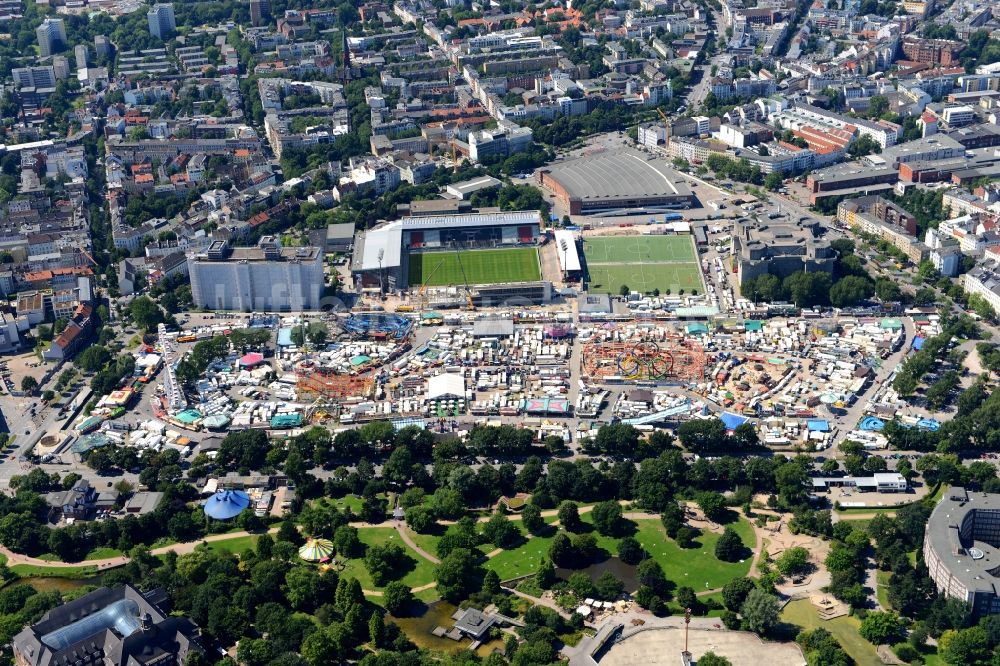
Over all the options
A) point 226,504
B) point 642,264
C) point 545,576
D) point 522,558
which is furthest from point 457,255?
point 545,576

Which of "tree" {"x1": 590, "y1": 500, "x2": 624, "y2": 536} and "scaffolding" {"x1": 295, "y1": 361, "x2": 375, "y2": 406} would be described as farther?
"scaffolding" {"x1": 295, "y1": 361, "x2": 375, "y2": 406}

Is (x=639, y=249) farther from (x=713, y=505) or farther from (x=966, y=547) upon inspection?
(x=966, y=547)

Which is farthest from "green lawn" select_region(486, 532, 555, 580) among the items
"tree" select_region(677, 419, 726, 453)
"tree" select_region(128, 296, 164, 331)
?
"tree" select_region(128, 296, 164, 331)

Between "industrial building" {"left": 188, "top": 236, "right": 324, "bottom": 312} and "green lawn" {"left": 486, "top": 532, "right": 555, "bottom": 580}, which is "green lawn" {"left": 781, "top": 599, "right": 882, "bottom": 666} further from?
"industrial building" {"left": 188, "top": 236, "right": 324, "bottom": 312}

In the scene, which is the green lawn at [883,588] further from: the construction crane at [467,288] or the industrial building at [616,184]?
the industrial building at [616,184]

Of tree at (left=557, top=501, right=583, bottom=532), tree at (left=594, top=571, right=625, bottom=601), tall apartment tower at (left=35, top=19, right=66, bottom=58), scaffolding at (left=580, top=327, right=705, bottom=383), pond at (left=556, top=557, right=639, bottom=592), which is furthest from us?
tall apartment tower at (left=35, top=19, right=66, bottom=58)

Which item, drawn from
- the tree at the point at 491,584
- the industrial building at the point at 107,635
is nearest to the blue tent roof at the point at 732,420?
the tree at the point at 491,584

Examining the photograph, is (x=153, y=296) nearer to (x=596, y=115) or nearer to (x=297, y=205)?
(x=297, y=205)
